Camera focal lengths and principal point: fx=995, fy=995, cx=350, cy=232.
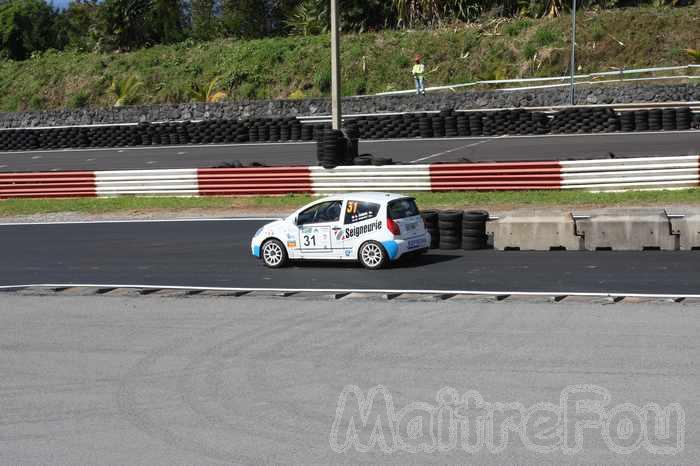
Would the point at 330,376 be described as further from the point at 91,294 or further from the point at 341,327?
the point at 91,294

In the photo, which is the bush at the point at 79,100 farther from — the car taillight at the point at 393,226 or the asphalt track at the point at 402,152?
the car taillight at the point at 393,226

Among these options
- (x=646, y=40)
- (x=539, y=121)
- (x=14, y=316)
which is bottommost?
(x=14, y=316)

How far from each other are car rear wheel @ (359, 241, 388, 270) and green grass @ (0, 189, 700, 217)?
6.97 m

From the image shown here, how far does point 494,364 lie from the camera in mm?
11359

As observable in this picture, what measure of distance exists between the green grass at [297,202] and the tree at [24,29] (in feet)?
145

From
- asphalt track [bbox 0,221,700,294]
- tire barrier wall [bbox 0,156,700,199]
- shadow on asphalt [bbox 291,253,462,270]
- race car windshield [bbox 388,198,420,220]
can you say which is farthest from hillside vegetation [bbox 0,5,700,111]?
race car windshield [bbox 388,198,420,220]

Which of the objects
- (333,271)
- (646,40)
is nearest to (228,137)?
(646,40)

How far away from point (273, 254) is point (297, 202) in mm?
7703

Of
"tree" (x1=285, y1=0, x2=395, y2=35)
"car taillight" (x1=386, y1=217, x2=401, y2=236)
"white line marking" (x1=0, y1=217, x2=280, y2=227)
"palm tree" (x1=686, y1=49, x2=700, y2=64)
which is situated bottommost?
"white line marking" (x1=0, y1=217, x2=280, y2=227)

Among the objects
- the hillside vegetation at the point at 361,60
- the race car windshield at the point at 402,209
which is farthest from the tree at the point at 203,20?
the race car windshield at the point at 402,209

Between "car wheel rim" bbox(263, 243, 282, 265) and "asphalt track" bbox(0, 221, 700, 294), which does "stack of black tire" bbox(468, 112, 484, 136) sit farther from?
"car wheel rim" bbox(263, 243, 282, 265)

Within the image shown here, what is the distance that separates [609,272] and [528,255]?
2107 millimetres

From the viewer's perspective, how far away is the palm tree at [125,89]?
56.0 meters

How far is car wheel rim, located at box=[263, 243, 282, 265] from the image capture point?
60.3 feet
